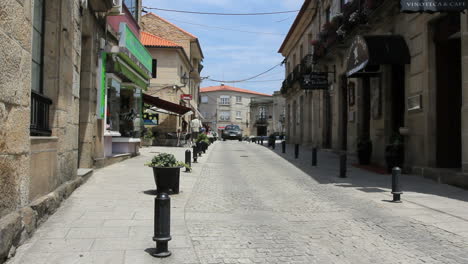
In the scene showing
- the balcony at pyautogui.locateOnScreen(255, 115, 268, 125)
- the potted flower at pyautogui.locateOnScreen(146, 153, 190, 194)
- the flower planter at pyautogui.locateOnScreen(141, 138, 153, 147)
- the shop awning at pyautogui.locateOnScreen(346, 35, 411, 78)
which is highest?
the balcony at pyautogui.locateOnScreen(255, 115, 268, 125)

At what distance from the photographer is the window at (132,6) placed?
13.8m

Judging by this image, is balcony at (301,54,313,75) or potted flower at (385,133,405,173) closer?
potted flower at (385,133,405,173)

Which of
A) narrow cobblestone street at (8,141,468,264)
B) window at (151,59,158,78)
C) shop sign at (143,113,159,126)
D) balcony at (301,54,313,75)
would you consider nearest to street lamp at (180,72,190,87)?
window at (151,59,158,78)

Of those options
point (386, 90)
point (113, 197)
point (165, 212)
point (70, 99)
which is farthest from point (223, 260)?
point (386, 90)

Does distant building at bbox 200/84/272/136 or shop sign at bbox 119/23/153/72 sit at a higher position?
distant building at bbox 200/84/272/136

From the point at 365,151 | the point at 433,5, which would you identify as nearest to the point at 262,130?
the point at 365,151

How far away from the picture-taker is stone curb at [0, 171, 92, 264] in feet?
12.2

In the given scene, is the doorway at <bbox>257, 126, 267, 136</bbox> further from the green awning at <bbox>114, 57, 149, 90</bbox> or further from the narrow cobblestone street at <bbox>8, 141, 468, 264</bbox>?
the narrow cobblestone street at <bbox>8, 141, 468, 264</bbox>

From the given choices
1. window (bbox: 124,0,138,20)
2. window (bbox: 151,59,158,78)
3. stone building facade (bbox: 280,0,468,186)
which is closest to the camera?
stone building facade (bbox: 280,0,468,186)

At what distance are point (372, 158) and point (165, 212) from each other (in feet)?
36.3

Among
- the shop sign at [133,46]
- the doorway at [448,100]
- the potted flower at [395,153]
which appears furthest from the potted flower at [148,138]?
the doorway at [448,100]

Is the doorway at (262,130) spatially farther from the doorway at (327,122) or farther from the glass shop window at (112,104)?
the glass shop window at (112,104)

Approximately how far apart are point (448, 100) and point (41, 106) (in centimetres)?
926

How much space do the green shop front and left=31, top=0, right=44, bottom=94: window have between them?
4.25m
